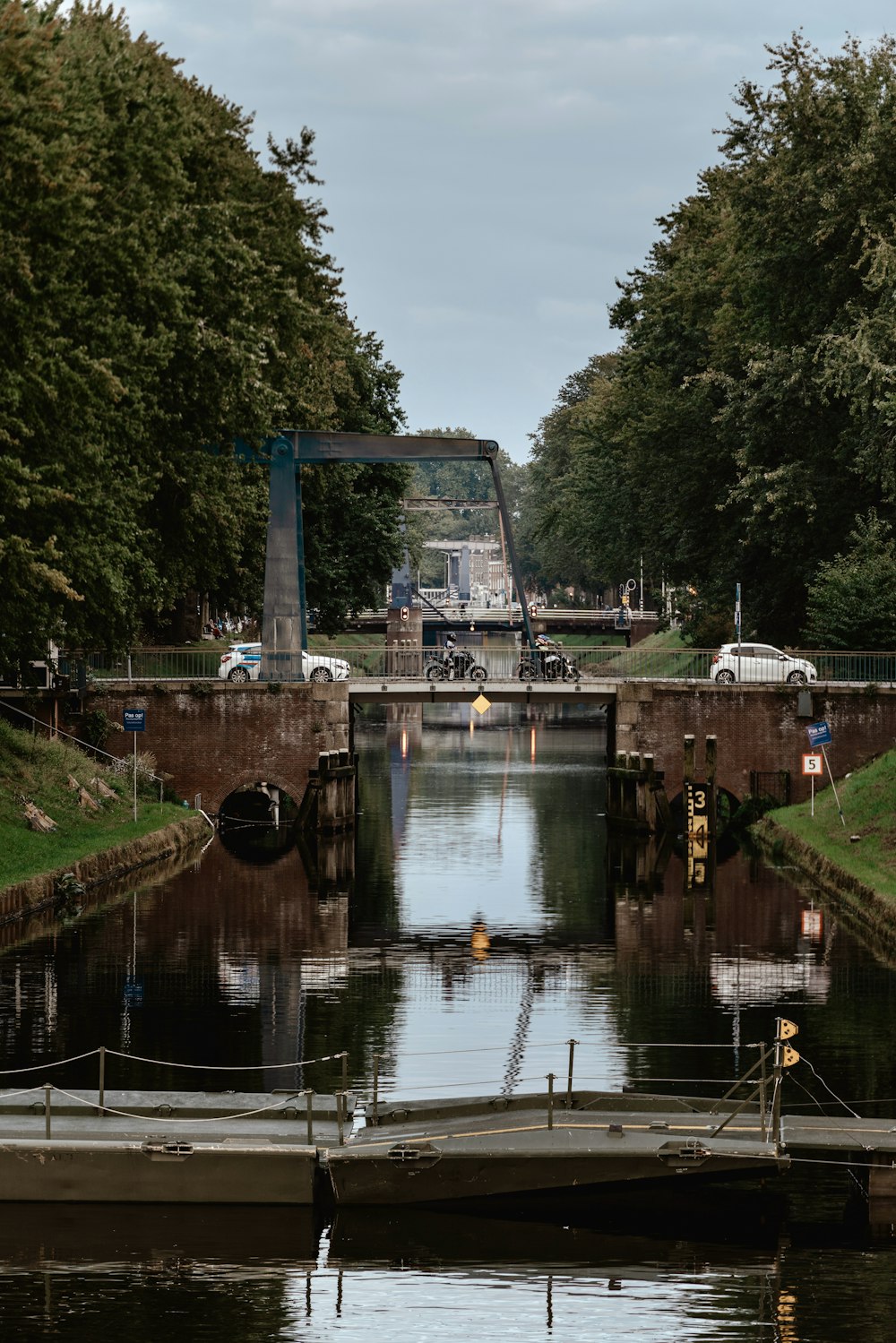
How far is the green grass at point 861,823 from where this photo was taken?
49.6 meters

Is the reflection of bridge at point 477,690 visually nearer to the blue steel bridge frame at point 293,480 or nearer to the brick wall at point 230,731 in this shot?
the brick wall at point 230,731

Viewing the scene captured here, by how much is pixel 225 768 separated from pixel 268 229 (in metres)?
16.8

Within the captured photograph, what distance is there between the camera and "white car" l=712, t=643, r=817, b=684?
68.7m

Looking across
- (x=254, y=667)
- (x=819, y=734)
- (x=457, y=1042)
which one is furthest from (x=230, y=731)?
(x=457, y=1042)

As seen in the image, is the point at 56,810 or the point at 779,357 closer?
the point at 56,810

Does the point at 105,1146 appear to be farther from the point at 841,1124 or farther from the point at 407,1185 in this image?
the point at 841,1124

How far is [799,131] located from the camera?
7056cm

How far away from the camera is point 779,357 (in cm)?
7131

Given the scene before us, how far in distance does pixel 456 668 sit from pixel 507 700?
4419 millimetres

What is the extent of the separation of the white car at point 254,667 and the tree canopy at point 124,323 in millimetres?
4360

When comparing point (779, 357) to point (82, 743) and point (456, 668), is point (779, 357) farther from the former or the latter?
point (82, 743)

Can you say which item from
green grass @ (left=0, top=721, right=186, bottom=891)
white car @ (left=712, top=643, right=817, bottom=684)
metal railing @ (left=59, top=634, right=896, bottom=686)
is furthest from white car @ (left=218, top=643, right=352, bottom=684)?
white car @ (left=712, top=643, right=817, bottom=684)

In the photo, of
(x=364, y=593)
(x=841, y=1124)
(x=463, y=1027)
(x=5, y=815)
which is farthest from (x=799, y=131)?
(x=841, y=1124)

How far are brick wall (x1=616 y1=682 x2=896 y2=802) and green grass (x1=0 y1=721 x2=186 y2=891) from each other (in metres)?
15.4
